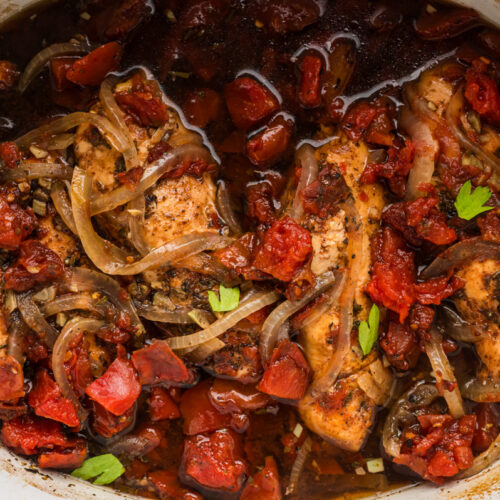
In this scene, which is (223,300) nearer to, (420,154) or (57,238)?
(57,238)

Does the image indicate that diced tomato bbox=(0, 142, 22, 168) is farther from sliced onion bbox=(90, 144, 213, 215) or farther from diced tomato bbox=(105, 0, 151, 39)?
diced tomato bbox=(105, 0, 151, 39)

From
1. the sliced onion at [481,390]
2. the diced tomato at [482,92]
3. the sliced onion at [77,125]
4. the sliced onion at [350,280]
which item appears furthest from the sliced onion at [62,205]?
the sliced onion at [481,390]

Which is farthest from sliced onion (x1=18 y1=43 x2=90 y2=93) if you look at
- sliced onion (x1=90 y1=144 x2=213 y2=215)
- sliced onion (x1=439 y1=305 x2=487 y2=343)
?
sliced onion (x1=439 y1=305 x2=487 y2=343)

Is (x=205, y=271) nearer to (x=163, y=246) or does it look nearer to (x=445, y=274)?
(x=163, y=246)

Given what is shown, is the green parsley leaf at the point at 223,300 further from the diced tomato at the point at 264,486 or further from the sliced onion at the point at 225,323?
the diced tomato at the point at 264,486

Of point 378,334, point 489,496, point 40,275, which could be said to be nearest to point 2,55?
point 40,275
